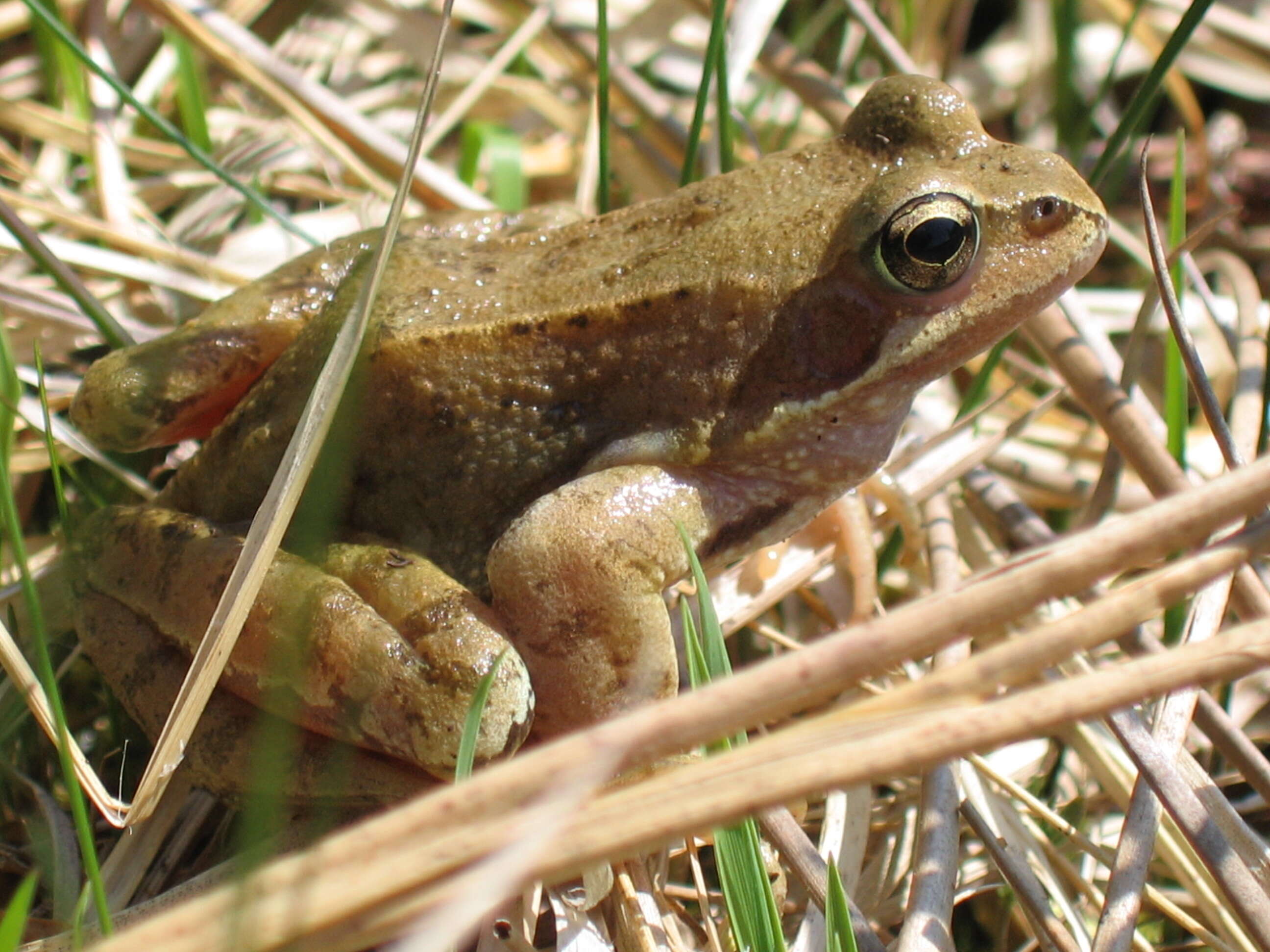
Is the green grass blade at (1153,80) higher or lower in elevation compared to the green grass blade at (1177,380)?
higher

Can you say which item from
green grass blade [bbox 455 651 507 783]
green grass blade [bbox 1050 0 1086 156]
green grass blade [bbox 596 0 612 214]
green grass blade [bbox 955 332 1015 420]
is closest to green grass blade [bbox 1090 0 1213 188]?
green grass blade [bbox 955 332 1015 420]

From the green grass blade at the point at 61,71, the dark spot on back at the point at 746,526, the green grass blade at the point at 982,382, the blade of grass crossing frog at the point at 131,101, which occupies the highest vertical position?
the green grass blade at the point at 61,71

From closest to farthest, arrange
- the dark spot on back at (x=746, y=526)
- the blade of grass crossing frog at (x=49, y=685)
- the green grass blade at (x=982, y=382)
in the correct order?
the blade of grass crossing frog at (x=49, y=685) < the dark spot on back at (x=746, y=526) < the green grass blade at (x=982, y=382)

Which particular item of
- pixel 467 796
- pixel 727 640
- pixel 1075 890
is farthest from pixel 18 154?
pixel 1075 890

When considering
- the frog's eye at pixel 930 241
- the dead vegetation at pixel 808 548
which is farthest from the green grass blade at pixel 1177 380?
the frog's eye at pixel 930 241

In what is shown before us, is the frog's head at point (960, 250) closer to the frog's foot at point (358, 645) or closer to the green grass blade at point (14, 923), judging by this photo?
the frog's foot at point (358, 645)

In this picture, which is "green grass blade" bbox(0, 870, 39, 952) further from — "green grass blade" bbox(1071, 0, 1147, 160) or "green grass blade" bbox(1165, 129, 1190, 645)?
"green grass blade" bbox(1071, 0, 1147, 160)
